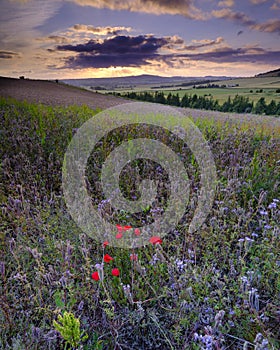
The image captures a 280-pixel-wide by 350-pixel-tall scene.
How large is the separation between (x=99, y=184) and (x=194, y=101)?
23569 mm

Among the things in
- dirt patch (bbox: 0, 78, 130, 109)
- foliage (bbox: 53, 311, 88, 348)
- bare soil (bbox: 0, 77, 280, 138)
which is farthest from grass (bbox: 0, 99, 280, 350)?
dirt patch (bbox: 0, 78, 130, 109)

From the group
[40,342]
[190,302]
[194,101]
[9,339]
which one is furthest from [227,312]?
[194,101]

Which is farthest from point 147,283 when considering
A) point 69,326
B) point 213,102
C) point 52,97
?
point 213,102

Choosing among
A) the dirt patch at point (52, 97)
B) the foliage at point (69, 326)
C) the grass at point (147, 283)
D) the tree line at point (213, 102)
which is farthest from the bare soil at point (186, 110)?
the tree line at point (213, 102)

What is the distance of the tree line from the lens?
1858 centimetres

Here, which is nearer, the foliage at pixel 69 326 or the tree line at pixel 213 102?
the foliage at pixel 69 326

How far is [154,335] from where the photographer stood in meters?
1.99

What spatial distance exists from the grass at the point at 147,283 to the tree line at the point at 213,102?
1275 centimetres

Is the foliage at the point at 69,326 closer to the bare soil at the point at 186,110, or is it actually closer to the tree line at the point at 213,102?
the bare soil at the point at 186,110

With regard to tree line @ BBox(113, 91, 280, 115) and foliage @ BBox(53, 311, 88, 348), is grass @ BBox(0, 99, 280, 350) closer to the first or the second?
foliage @ BBox(53, 311, 88, 348)

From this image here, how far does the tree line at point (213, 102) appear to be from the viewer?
61.0ft

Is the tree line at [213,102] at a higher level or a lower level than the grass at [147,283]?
higher

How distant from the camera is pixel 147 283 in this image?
7.01 ft

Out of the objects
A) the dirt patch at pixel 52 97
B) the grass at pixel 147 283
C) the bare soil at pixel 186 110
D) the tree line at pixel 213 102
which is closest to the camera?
the grass at pixel 147 283
